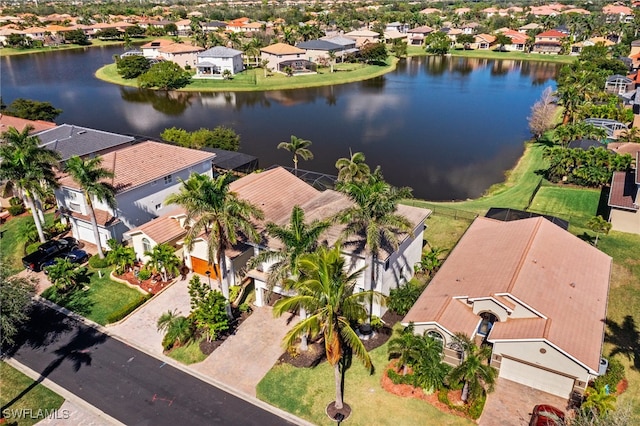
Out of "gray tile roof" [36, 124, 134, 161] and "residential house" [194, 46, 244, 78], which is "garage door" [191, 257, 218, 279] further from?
"residential house" [194, 46, 244, 78]

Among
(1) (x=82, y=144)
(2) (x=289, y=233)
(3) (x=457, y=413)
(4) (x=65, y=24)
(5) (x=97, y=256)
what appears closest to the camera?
(3) (x=457, y=413)

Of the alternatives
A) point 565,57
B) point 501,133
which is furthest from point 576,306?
point 565,57

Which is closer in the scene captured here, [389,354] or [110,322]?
[389,354]

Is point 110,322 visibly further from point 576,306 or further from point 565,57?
point 565,57

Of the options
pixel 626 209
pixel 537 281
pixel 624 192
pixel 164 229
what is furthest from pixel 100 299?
pixel 624 192

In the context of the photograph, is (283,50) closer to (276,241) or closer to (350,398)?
(276,241)

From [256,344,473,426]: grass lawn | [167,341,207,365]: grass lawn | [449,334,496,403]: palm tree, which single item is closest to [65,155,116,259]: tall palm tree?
[167,341,207,365]: grass lawn

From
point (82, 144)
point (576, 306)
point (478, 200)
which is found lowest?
point (478, 200)
